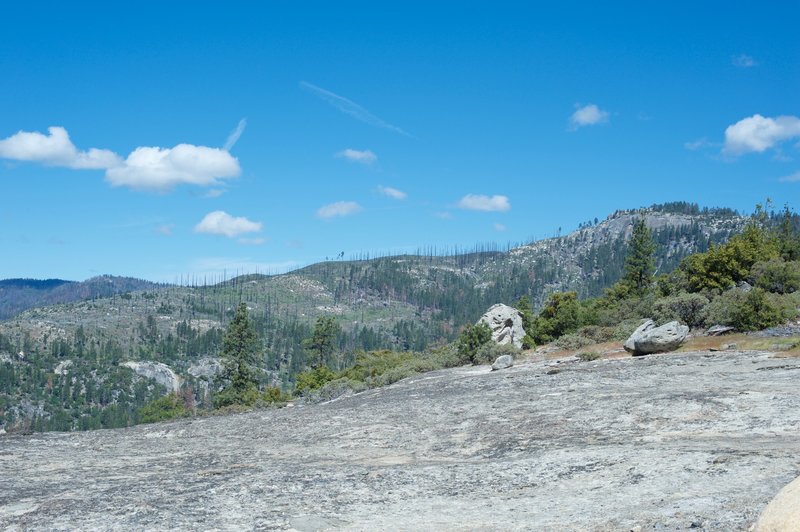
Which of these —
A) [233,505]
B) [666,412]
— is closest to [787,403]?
[666,412]

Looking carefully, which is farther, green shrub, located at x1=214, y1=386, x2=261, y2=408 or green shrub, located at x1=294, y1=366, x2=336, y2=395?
green shrub, located at x1=294, y1=366, x2=336, y2=395

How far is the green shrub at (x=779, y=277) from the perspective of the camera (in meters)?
41.7

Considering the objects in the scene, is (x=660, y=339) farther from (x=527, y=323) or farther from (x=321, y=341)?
(x=321, y=341)

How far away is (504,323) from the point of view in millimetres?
64750

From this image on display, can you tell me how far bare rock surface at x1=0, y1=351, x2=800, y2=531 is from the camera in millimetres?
10180

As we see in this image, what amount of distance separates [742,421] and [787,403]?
5.78 ft

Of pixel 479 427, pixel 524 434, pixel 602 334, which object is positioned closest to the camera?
pixel 524 434

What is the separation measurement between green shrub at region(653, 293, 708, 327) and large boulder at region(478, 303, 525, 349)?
23938 mm

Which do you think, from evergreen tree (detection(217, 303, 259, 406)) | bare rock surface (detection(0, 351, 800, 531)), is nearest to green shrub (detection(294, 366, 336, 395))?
evergreen tree (detection(217, 303, 259, 406))

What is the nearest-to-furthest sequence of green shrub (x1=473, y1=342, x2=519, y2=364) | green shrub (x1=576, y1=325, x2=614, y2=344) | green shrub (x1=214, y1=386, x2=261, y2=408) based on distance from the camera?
green shrub (x1=576, y1=325, x2=614, y2=344) < green shrub (x1=473, y1=342, x2=519, y2=364) < green shrub (x1=214, y1=386, x2=261, y2=408)

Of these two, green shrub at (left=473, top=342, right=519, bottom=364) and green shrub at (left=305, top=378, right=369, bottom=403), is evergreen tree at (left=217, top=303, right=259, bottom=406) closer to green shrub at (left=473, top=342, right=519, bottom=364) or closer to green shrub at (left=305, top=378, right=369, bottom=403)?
green shrub at (left=305, top=378, right=369, bottom=403)

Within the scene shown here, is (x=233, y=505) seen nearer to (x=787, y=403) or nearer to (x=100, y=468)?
(x=100, y=468)

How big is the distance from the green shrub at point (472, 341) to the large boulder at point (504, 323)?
491 inches

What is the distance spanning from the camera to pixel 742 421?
51.1 ft
